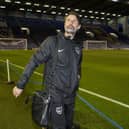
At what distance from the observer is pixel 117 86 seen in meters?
12.3

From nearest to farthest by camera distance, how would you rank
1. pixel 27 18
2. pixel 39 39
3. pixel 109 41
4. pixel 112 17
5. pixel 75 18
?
pixel 75 18 < pixel 39 39 < pixel 109 41 < pixel 27 18 < pixel 112 17

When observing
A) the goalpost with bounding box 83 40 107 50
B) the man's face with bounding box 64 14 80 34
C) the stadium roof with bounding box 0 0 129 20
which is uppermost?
the stadium roof with bounding box 0 0 129 20

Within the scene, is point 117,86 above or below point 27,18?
below

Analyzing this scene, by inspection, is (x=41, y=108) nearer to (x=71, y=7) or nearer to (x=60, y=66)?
(x=60, y=66)

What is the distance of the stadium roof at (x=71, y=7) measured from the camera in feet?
195

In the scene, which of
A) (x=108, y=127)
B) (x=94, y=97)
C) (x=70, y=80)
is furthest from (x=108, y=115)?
(x=70, y=80)

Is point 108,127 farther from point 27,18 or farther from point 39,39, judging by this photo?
point 27,18

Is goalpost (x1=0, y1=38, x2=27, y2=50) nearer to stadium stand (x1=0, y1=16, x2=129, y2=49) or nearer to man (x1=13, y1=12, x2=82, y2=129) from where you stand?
stadium stand (x1=0, y1=16, x2=129, y2=49)

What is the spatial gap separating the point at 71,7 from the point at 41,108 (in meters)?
61.1

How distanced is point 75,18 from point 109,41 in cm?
6065

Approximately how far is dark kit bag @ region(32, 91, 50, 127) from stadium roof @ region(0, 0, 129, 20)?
179ft

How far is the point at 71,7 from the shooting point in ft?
211

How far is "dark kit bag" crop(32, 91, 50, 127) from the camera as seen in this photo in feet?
14.6

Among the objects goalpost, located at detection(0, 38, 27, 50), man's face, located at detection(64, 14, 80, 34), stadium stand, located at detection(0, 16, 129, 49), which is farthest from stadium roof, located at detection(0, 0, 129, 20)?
man's face, located at detection(64, 14, 80, 34)
